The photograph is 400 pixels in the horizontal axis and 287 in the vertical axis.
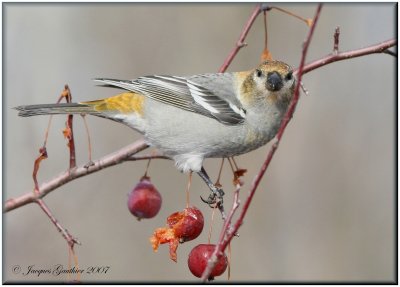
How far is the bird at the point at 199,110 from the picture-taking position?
4371 mm

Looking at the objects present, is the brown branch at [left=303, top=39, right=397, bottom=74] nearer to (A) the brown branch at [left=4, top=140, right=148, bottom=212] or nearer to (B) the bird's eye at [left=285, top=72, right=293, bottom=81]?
(B) the bird's eye at [left=285, top=72, right=293, bottom=81]

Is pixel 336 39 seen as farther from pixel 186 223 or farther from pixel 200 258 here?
pixel 200 258

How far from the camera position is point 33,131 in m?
8.16

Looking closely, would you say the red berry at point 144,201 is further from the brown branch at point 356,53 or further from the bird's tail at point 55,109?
the brown branch at point 356,53

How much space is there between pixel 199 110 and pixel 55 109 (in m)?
1.20

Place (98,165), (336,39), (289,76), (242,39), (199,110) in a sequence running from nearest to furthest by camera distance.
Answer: (336,39) < (98,165) < (289,76) < (242,39) < (199,110)

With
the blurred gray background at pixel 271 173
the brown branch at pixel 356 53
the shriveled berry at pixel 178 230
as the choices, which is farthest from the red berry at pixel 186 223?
the blurred gray background at pixel 271 173

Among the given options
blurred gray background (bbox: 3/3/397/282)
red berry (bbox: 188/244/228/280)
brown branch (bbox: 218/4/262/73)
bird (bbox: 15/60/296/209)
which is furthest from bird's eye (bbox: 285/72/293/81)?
blurred gray background (bbox: 3/3/397/282)

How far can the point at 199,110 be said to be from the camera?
4.62m

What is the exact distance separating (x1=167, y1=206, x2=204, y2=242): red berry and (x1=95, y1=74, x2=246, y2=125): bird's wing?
118cm

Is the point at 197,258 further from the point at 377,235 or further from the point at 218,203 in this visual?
the point at 377,235

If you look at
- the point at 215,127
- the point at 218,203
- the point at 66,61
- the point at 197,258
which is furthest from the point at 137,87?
the point at 66,61

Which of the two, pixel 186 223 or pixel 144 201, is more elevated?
pixel 186 223

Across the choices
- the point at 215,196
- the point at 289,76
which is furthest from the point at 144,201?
the point at 289,76
